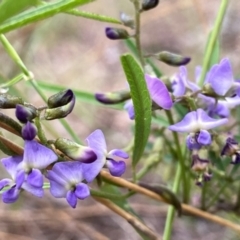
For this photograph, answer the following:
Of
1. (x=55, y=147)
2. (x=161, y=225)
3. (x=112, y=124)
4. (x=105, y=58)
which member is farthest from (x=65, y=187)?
(x=105, y=58)

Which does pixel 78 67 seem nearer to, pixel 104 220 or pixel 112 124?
pixel 112 124

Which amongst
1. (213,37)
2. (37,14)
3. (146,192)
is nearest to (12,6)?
(37,14)

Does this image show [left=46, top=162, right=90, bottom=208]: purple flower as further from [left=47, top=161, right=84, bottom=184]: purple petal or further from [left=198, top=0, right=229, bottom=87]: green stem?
[left=198, top=0, right=229, bottom=87]: green stem

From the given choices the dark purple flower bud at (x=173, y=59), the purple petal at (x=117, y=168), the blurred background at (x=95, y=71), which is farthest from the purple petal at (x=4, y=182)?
the blurred background at (x=95, y=71)

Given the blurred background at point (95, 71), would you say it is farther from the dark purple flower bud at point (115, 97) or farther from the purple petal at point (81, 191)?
the purple petal at point (81, 191)

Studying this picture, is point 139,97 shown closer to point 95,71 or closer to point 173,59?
point 173,59

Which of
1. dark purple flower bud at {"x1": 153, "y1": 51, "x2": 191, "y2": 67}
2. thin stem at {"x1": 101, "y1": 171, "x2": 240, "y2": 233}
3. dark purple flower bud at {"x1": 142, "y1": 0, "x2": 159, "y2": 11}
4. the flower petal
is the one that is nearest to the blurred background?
thin stem at {"x1": 101, "y1": 171, "x2": 240, "y2": 233}
